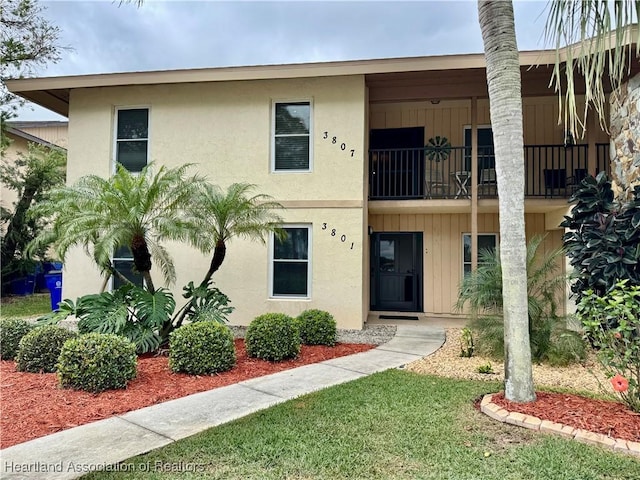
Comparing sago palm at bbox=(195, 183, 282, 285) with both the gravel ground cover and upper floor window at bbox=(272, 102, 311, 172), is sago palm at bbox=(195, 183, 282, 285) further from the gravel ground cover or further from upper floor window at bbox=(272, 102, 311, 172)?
the gravel ground cover

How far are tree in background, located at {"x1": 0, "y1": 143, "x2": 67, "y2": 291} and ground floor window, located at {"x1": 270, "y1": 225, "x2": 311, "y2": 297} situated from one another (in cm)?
923

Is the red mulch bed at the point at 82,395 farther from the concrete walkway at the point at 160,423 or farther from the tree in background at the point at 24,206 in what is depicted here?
the tree in background at the point at 24,206

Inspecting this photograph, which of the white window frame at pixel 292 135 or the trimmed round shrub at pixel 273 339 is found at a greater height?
Answer: the white window frame at pixel 292 135

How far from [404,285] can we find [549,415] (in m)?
7.13

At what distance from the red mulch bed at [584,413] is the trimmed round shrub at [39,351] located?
5.58 metres

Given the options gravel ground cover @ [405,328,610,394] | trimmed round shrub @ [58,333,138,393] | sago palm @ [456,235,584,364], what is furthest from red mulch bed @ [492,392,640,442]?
trimmed round shrub @ [58,333,138,393]

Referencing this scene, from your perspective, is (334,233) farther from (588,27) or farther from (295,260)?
(588,27)

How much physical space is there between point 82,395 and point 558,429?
193 inches

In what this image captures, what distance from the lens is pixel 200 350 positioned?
549cm

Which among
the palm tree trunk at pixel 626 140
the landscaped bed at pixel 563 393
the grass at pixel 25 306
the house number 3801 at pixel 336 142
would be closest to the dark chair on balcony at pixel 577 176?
the palm tree trunk at pixel 626 140

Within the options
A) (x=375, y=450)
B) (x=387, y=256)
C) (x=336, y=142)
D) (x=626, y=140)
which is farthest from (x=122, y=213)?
(x=626, y=140)

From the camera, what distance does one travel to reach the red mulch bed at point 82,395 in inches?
153

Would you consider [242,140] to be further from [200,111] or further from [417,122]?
[417,122]

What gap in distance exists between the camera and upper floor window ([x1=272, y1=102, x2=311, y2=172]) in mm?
9172
